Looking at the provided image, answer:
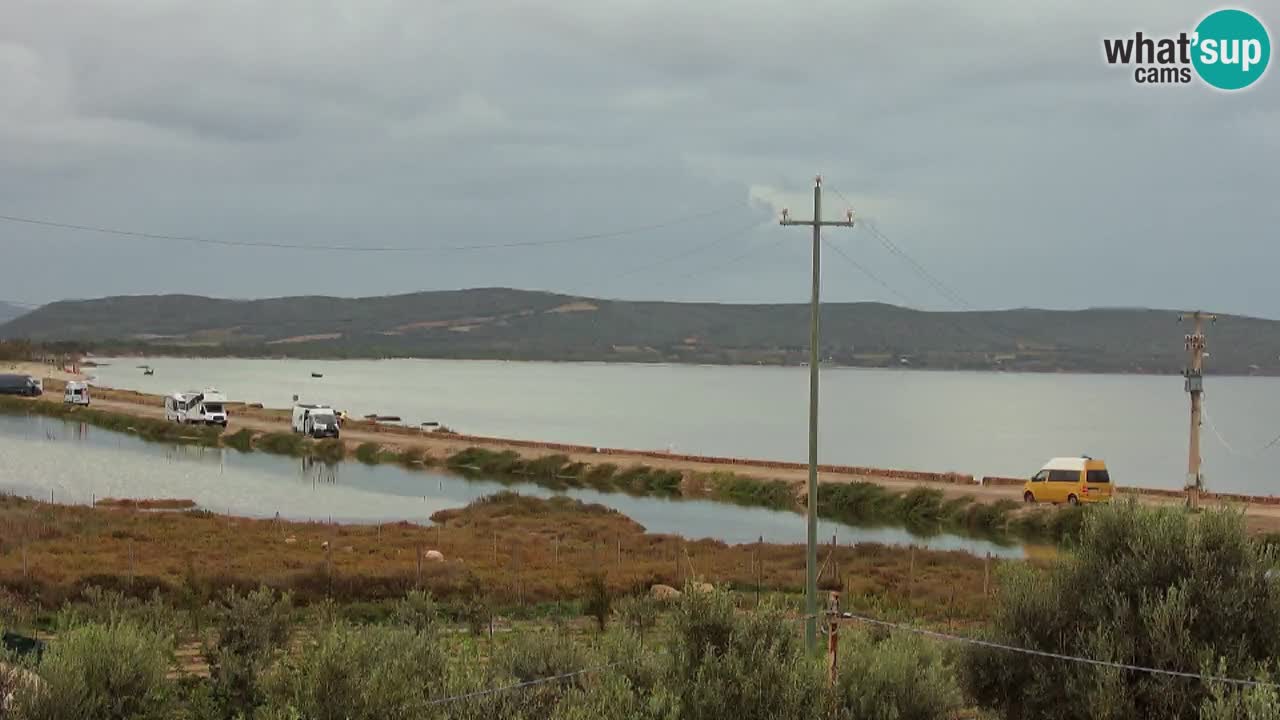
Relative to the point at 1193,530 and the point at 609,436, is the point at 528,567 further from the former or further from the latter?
the point at 609,436

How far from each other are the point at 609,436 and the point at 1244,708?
118156mm

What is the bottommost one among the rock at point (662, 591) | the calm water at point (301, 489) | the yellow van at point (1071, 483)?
the calm water at point (301, 489)

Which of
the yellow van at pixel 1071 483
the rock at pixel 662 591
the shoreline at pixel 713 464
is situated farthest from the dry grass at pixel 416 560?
the yellow van at pixel 1071 483

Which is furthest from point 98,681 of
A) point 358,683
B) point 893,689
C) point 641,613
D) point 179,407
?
point 179,407

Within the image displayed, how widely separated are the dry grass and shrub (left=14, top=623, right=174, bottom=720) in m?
15.8

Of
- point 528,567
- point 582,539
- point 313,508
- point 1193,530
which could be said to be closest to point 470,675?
point 1193,530

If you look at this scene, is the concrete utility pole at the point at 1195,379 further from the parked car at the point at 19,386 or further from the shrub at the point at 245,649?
the parked car at the point at 19,386

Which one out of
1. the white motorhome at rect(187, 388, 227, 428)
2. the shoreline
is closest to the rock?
the shoreline

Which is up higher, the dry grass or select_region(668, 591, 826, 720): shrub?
select_region(668, 591, 826, 720): shrub

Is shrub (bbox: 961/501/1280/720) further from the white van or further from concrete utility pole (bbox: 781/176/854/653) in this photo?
the white van

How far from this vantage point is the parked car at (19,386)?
461ft

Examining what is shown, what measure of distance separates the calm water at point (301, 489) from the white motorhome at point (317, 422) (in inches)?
214

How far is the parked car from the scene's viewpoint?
140 metres

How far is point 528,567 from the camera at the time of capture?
39469mm
